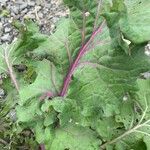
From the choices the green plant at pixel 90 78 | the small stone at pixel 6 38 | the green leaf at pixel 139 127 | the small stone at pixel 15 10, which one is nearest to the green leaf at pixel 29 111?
the green plant at pixel 90 78

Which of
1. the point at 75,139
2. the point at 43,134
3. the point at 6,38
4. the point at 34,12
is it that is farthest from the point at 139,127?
the point at 34,12

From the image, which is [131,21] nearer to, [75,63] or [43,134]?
[75,63]

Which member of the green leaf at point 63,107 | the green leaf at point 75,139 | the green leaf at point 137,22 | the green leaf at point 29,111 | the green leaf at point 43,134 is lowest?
the green leaf at point 75,139

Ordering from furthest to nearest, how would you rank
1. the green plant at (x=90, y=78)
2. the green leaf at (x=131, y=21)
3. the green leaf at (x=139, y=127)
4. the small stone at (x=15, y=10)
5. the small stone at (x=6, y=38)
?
the small stone at (x=15, y=10) → the small stone at (x=6, y=38) → the green leaf at (x=139, y=127) → the green plant at (x=90, y=78) → the green leaf at (x=131, y=21)

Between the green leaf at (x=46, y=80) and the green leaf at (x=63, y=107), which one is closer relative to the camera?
the green leaf at (x=63, y=107)

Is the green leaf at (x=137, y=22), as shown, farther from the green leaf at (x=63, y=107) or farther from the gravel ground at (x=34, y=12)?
the gravel ground at (x=34, y=12)

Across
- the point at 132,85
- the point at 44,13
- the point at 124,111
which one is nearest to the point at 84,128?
the point at 124,111
